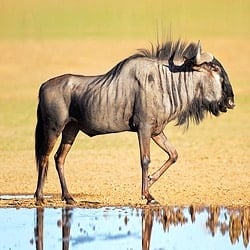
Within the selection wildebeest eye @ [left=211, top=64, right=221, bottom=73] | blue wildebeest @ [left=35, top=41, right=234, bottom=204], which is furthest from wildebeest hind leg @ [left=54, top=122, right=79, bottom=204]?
wildebeest eye @ [left=211, top=64, right=221, bottom=73]

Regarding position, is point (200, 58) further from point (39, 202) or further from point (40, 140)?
point (39, 202)

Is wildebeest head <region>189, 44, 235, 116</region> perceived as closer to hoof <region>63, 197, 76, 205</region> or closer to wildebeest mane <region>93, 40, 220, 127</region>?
wildebeest mane <region>93, 40, 220, 127</region>

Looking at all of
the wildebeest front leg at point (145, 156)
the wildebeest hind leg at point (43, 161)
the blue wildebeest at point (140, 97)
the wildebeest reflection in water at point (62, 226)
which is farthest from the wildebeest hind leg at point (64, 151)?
the wildebeest front leg at point (145, 156)

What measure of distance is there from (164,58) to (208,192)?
1951 mm

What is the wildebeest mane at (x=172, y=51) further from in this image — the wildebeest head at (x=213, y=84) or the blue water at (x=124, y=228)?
the blue water at (x=124, y=228)

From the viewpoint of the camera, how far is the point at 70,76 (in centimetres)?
1647

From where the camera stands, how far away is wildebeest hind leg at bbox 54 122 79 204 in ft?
53.2

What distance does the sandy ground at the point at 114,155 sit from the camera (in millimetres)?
16984

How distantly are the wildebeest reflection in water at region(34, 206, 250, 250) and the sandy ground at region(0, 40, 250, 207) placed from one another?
2.45ft

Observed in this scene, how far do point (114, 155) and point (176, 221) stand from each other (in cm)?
701

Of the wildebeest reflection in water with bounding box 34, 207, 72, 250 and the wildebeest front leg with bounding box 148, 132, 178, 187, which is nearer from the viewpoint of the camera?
the wildebeest reflection in water with bounding box 34, 207, 72, 250

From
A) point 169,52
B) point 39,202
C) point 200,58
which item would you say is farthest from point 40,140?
point 200,58

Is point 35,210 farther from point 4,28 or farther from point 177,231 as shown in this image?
point 4,28

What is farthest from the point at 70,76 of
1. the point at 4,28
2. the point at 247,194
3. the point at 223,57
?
the point at 4,28
